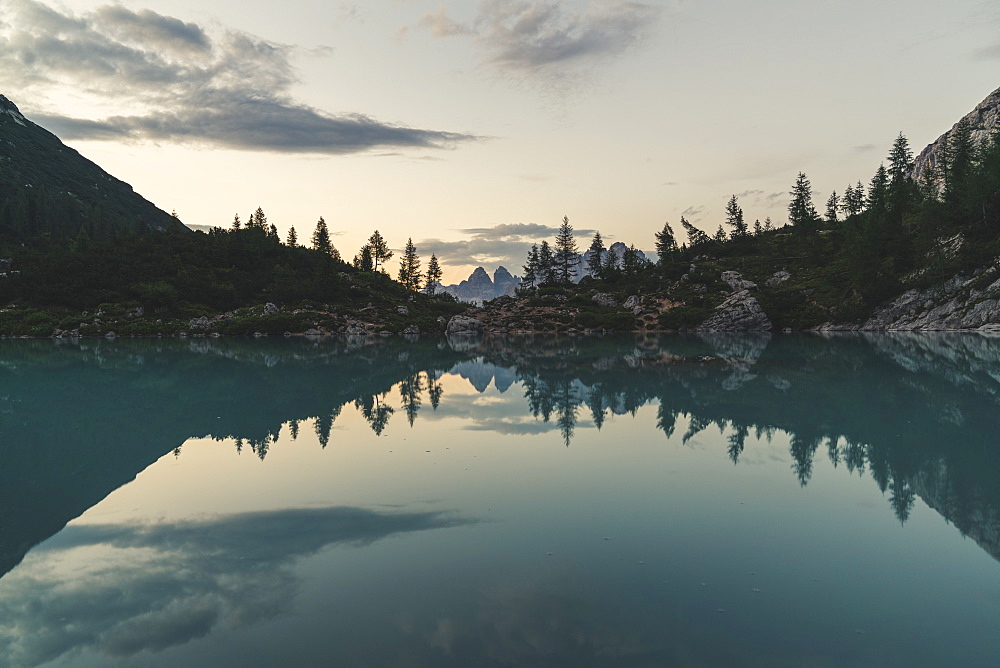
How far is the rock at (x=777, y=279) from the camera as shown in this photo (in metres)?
107

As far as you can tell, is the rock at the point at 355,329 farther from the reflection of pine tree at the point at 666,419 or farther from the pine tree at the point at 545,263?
the reflection of pine tree at the point at 666,419

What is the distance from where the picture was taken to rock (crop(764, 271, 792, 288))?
107 m

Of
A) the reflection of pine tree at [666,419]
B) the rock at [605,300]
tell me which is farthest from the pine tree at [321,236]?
the reflection of pine tree at [666,419]

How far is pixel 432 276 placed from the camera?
16650 centimetres

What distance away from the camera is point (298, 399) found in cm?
2716

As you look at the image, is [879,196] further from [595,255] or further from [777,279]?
[595,255]

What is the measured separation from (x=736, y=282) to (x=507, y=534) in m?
111

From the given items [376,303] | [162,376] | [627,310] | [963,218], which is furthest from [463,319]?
[963,218]

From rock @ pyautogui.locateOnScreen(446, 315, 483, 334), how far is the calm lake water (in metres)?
74.7

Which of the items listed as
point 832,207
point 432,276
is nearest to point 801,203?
point 832,207

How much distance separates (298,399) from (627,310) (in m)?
84.9

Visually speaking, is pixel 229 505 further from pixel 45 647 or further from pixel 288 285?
pixel 288 285

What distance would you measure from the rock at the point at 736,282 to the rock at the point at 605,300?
23.6 metres

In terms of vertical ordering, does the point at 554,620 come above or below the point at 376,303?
below
